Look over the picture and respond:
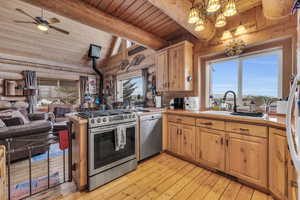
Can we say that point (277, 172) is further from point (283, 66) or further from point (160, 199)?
point (283, 66)

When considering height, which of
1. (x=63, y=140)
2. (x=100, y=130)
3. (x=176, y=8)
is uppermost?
(x=176, y=8)

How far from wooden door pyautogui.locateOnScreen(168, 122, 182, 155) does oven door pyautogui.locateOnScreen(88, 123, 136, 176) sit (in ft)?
2.75

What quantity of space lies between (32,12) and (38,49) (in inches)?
51.6

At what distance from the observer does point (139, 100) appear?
4.26 m

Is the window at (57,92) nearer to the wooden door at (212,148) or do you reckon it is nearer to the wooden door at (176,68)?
the wooden door at (176,68)

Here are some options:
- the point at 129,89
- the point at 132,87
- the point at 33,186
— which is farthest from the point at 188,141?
the point at 129,89

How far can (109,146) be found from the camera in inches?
75.5

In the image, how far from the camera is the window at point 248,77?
2.19 m

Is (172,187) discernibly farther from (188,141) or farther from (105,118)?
(105,118)

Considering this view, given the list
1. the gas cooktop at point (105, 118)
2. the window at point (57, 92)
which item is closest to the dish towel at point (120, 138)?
the gas cooktop at point (105, 118)

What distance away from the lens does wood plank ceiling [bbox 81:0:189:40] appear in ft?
Answer: 7.16

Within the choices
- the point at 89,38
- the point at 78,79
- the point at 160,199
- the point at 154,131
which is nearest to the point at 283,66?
the point at 154,131

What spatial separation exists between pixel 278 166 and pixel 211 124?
2.77ft

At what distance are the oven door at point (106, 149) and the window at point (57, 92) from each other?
16.2 feet
